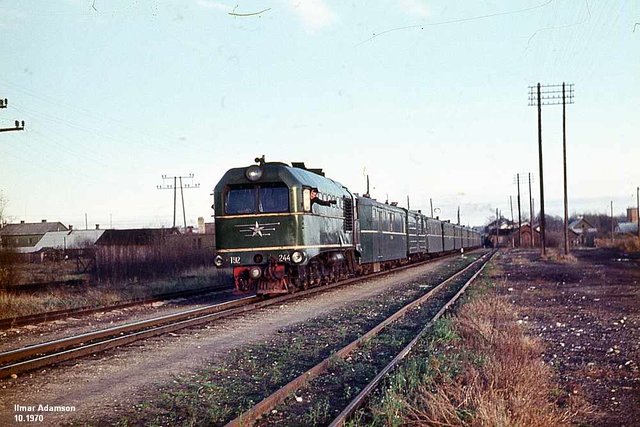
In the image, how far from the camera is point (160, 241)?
37438mm

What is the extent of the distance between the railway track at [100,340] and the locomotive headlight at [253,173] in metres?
3.24

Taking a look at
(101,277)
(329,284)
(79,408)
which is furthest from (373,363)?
(101,277)

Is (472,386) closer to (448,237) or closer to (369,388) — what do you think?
(369,388)

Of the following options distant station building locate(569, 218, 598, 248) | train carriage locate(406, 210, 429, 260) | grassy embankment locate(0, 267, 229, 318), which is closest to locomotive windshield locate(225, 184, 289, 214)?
grassy embankment locate(0, 267, 229, 318)

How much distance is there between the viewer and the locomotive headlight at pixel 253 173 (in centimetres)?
1762

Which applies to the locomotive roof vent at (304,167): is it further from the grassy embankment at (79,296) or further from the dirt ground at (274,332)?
the grassy embankment at (79,296)

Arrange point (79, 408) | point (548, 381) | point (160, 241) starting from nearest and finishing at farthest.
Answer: point (79, 408)
point (548, 381)
point (160, 241)

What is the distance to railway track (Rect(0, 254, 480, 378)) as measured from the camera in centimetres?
923

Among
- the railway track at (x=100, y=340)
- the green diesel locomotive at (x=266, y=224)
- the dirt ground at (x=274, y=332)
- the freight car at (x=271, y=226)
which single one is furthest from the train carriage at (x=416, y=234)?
the railway track at (x=100, y=340)

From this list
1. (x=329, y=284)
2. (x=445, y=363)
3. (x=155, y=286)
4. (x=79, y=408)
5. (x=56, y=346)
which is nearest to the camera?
(x=79, y=408)

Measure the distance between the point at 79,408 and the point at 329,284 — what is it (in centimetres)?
1577

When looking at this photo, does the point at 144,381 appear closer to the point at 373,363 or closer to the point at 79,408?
the point at 79,408

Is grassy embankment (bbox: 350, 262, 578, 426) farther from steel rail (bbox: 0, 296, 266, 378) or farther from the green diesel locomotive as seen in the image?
the green diesel locomotive

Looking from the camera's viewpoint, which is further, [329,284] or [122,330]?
[329,284]
